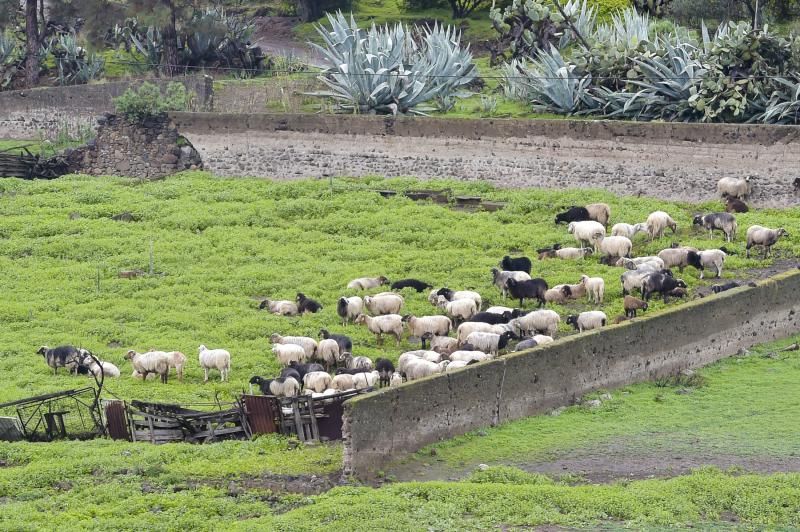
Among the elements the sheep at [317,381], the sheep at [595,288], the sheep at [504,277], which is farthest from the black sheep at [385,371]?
the sheep at [595,288]

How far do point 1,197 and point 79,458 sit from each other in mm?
18271

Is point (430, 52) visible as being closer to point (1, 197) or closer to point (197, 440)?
point (1, 197)

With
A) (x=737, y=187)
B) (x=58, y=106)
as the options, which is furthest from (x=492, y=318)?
(x=58, y=106)

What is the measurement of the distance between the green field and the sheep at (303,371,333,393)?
48.9 inches

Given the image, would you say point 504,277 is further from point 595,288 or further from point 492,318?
point 492,318

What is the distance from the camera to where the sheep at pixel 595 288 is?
1059 inches

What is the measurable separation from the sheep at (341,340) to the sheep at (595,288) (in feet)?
14.5

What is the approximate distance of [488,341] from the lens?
2392cm

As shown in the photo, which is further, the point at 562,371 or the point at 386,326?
the point at 386,326

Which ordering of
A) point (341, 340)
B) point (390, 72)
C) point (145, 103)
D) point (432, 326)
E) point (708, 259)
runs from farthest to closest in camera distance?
point (145, 103), point (390, 72), point (708, 259), point (432, 326), point (341, 340)

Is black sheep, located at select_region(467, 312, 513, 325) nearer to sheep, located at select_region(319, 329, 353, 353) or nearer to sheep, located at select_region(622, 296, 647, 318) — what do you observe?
sheep, located at select_region(622, 296, 647, 318)

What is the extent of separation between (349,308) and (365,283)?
5.88ft

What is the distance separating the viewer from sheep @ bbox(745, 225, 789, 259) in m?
29.0

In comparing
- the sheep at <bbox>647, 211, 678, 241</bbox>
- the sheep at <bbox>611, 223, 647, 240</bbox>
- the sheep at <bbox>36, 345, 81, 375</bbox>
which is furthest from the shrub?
the sheep at <bbox>36, 345, 81, 375</bbox>
